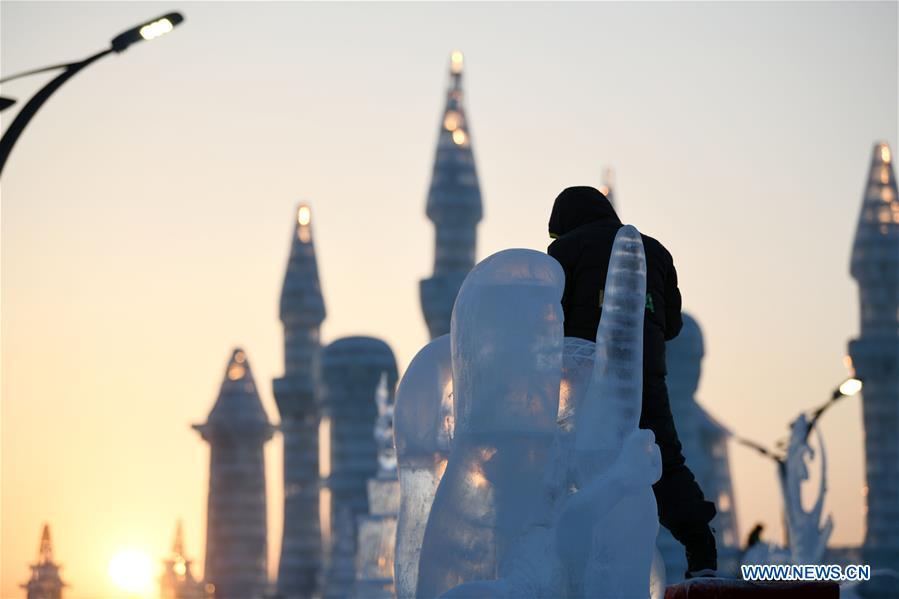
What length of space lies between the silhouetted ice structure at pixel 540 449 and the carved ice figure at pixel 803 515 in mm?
17268

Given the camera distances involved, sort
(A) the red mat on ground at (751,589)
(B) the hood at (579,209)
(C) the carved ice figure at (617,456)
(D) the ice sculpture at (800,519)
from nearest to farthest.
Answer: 1. (A) the red mat on ground at (751,589)
2. (C) the carved ice figure at (617,456)
3. (B) the hood at (579,209)
4. (D) the ice sculpture at (800,519)

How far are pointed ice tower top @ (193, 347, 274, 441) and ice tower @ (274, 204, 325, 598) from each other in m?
2.70

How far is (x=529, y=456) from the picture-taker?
433 inches

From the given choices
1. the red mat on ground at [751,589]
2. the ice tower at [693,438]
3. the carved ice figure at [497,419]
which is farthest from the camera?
the ice tower at [693,438]

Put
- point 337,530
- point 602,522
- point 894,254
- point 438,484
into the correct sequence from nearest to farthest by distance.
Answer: point 602,522
point 438,484
point 337,530
point 894,254

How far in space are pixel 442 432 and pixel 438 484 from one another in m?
0.31

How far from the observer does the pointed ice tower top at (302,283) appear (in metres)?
77.8

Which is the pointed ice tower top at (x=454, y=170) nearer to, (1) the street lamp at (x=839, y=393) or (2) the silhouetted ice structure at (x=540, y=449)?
(1) the street lamp at (x=839, y=393)

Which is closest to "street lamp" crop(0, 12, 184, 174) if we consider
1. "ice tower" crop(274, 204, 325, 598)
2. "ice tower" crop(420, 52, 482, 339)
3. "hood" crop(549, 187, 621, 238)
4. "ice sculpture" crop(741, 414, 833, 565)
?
"hood" crop(549, 187, 621, 238)

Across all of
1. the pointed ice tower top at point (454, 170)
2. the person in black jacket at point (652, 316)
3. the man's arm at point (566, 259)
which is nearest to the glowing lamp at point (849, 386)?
the person in black jacket at point (652, 316)

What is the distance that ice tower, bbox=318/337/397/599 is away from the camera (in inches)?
2712

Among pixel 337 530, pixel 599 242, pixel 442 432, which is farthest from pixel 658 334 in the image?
pixel 337 530

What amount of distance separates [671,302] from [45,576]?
30.3m

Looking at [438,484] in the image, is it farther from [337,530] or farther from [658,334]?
[337,530]
